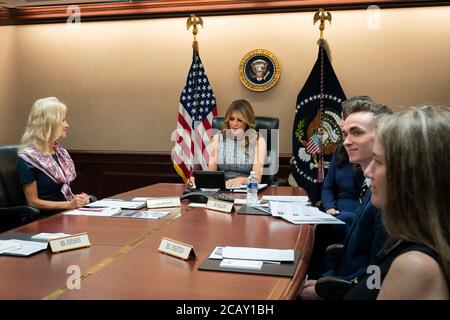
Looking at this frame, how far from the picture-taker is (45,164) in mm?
2830

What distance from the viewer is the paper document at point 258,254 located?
150 cm

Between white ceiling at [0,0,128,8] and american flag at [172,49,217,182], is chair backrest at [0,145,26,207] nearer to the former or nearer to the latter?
american flag at [172,49,217,182]

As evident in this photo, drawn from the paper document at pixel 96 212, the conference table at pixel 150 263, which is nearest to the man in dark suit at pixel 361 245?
the conference table at pixel 150 263

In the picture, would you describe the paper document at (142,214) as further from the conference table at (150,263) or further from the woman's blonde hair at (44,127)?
the woman's blonde hair at (44,127)

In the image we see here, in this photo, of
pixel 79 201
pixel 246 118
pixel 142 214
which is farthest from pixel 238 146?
pixel 142 214

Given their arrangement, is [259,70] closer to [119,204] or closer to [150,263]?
[119,204]

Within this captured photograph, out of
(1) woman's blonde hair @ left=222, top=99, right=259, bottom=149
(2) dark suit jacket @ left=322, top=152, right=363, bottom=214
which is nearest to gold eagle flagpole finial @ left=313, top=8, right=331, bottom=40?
(1) woman's blonde hair @ left=222, top=99, right=259, bottom=149

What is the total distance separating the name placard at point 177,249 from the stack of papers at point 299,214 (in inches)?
28.8

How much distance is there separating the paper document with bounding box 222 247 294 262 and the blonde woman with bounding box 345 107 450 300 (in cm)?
49

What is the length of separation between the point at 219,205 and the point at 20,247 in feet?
3.51

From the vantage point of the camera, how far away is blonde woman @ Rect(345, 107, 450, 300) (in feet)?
2.94

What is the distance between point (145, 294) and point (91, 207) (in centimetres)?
134
